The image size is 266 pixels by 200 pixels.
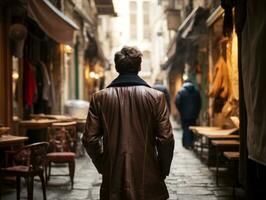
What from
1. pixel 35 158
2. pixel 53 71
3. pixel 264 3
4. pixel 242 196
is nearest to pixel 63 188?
pixel 35 158

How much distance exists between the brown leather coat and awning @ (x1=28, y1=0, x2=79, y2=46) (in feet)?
16.1

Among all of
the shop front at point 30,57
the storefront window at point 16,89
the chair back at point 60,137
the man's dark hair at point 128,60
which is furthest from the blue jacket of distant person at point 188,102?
the man's dark hair at point 128,60

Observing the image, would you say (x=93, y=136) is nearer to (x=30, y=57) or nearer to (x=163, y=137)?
(x=163, y=137)

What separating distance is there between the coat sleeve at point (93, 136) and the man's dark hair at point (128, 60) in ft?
1.35

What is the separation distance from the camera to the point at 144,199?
13.5ft

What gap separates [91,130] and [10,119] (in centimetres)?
555

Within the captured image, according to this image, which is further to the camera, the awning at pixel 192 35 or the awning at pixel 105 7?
the awning at pixel 105 7

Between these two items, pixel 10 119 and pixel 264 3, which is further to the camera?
pixel 10 119

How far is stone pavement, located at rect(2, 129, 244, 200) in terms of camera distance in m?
7.48

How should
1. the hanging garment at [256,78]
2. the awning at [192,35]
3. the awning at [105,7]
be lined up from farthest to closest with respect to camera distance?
the awning at [105,7] → the awning at [192,35] → the hanging garment at [256,78]

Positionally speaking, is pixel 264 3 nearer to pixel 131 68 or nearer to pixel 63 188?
pixel 131 68

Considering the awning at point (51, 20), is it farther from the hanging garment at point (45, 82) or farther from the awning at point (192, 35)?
the awning at point (192, 35)

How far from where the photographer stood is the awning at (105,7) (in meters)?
22.3

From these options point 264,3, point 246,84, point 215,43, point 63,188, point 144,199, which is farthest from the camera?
point 215,43
